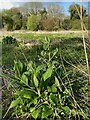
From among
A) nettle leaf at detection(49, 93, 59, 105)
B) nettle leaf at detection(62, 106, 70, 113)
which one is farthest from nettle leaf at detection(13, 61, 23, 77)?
nettle leaf at detection(62, 106, 70, 113)

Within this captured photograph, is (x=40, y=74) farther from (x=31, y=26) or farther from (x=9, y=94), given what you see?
(x=31, y=26)

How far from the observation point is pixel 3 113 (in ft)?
8.06

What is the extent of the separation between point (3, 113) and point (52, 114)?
398 millimetres

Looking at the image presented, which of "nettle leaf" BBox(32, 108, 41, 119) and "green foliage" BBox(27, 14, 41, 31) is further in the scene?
"green foliage" BBox(27, 14, 41, 31)

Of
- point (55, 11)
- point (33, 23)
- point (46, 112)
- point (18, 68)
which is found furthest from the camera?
point (33, 23)

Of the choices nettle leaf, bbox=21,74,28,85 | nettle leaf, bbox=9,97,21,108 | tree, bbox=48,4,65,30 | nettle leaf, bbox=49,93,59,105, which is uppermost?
tree, bbox=48,4,65,30

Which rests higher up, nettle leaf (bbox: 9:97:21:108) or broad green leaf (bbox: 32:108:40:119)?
nettle leaf (bbox: 9:97:21:108)

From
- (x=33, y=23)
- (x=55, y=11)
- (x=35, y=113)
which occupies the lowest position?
(x=35, y=113)

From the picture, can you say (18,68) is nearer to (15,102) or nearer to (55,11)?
(15,102)

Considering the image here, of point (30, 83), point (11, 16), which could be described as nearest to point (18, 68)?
point (30, 83)

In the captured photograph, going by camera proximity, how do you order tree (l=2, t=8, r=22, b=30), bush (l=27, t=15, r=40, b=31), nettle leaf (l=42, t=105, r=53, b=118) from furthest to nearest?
A: bush (l=27, t=15, r=40, b=31), tree (l=2, t=8, r=22, b=30), nettle leaf (l=42, t=105, r=53, b=118)

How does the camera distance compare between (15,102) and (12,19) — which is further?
(12,19)

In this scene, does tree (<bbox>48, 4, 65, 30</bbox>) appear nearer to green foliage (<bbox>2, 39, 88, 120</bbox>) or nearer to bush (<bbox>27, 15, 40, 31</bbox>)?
green foliage (<bbox>2, 39, 88, 120</bbox>)

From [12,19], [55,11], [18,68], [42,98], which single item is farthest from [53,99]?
[12,19]
